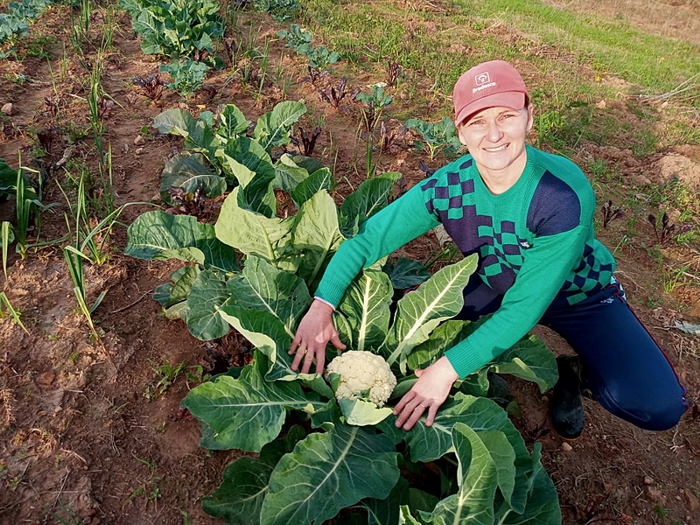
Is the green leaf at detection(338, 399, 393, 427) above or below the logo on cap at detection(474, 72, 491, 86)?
below

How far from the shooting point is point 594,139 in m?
5.32

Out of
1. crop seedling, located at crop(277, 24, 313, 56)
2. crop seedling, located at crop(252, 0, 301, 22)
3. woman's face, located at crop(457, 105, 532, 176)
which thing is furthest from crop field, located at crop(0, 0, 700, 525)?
crop seedling, located at crop(252, 0, 301, 22)

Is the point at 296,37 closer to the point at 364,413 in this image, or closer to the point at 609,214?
the point at 609,214

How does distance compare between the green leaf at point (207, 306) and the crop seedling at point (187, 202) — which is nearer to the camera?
the green leaf at point (207, 306)

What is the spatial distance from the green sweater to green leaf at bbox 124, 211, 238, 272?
1.98 ft

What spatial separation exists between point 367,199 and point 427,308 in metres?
0.70

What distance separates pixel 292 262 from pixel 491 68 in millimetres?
1257

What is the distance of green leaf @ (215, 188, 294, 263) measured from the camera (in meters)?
2.27

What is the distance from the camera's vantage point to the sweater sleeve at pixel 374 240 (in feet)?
7.59

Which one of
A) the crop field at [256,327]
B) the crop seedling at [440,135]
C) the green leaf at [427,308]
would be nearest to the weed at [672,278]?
the crop field at [256,327]

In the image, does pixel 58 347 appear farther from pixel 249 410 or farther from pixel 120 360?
pixel 249 410

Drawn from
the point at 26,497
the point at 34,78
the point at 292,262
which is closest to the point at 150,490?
the point at 26,497

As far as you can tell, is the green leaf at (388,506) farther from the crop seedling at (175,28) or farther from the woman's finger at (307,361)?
the crop seedling at (175,28)

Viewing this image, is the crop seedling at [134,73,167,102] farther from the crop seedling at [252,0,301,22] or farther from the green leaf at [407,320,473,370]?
the green leaf at [407,320,473,370]
